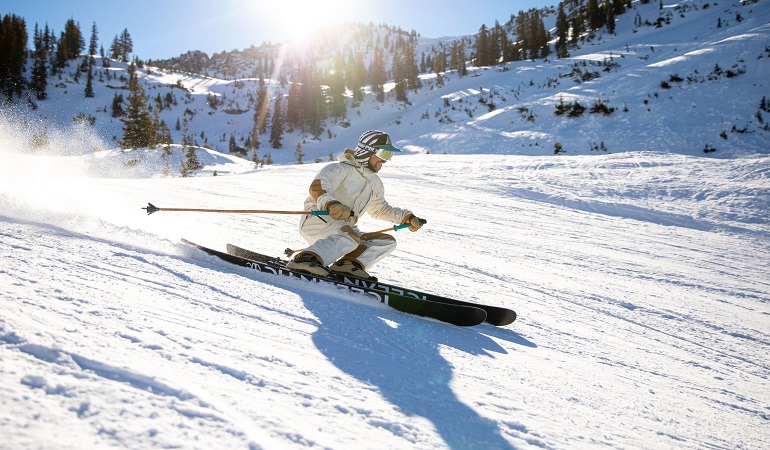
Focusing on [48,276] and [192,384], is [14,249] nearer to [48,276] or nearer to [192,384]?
[48,276]

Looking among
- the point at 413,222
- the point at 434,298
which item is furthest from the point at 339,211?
the point at 434,298

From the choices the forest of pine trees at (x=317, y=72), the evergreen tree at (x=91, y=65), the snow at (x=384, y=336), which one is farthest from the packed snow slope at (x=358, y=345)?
the evergreen tree at (x=91, y=65)

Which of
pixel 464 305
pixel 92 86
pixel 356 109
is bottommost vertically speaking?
pixel 464 305

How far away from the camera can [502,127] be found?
2302 centimetres

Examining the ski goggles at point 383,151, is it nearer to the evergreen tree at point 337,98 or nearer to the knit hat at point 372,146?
the knit hat at point 372,146

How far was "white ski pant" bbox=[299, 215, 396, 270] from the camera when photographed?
3775 mm

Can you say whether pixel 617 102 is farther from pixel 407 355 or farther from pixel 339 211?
pixel 407 355

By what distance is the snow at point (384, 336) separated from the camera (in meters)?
1.36

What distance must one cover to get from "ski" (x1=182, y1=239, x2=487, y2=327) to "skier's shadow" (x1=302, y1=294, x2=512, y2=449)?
0.07m

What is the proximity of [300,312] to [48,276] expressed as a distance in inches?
57.1

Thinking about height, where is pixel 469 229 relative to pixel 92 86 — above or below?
below

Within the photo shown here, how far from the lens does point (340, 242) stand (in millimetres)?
3848

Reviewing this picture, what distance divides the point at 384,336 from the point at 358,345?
0.97 ft

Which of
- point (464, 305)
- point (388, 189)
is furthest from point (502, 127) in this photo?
point (464, 305)
